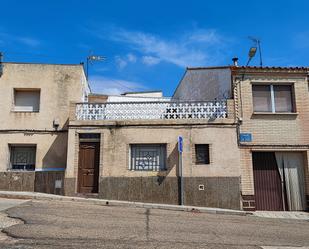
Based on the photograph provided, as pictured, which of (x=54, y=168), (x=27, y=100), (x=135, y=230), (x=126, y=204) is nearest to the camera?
(x=135, y=230)

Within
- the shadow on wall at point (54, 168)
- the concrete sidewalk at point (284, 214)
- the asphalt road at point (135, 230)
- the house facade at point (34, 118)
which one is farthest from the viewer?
the house facade at point (34, 118)

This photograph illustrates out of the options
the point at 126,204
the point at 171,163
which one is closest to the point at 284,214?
the point at 171,163

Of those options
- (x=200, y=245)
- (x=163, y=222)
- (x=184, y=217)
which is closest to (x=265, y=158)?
(x=184, y=217)

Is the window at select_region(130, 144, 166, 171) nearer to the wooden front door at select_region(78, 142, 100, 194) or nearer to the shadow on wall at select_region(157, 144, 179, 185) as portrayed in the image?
the shadow on wall at select_region(157, 144, 179, 185)

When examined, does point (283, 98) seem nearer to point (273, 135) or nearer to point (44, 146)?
point (273, 135)

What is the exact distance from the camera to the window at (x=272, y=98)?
39.5 feet

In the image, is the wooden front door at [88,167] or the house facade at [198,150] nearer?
the house facade at [198,150]

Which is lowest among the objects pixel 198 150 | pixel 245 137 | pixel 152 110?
pixel 198 150

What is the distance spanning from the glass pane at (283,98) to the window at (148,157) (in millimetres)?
4796

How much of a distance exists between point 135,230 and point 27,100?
9.21 metres

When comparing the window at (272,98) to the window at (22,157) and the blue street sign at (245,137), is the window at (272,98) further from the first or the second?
the window at (22,157)

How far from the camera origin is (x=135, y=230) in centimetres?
659

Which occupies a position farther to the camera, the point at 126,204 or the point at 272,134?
the point at 272,134

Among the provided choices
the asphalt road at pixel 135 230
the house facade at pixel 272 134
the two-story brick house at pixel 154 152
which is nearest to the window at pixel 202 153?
the two-story brick house at pixel 154 152
